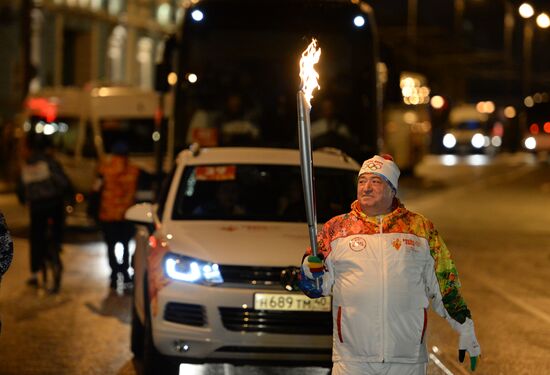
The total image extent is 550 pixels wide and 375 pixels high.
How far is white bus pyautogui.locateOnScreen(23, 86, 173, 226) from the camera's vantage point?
26031mm

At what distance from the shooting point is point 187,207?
9.21 metres

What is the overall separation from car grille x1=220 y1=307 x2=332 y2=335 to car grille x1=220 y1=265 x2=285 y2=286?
0.20 m

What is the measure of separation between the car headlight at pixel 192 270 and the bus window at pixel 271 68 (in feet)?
23.7

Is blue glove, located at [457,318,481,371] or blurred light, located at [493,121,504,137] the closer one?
blue glove, located at [457,318,481,371]

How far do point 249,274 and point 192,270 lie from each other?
38 cm

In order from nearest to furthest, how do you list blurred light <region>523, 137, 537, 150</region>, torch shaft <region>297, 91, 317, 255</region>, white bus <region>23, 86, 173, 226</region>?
torch shaft <region>297, 91, 317, 255</region>, white bus <region>23, 86, 173, 226</region>, blurred light <region>523, 137, 537, 150</region>

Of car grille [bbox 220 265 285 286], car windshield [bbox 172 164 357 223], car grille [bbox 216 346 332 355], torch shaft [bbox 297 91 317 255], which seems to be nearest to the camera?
torch shaft [bbox 297 91 317 255]

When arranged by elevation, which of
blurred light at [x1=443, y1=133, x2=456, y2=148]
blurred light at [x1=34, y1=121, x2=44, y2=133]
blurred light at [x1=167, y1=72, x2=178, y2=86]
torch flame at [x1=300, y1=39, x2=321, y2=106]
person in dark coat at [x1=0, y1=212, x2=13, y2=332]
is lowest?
blurred light at [x1=443, y1=133, x2=456, y2=148]

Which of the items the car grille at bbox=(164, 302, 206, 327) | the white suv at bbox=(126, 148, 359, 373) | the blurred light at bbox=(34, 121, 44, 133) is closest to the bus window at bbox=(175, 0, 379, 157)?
the white suv at bbox=(126, 148, 359, 373)

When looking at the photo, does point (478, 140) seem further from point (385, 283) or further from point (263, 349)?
point (385, 283)

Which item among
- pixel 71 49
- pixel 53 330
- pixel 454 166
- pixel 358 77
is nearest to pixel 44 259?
pixel 53 330

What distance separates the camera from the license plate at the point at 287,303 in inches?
311

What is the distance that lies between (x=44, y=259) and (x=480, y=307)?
4766mm

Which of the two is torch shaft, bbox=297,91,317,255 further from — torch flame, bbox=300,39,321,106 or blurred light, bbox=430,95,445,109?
blurred light, bbox=430,95,445,109
